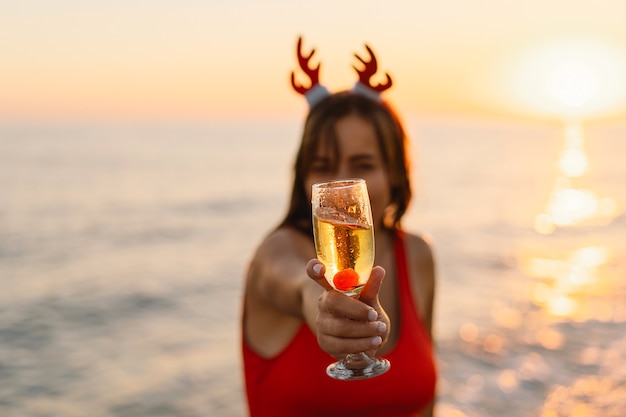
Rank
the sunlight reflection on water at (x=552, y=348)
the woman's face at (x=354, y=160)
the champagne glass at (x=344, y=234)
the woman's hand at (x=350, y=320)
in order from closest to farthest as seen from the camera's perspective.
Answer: the woman's hand at (x=350, y=320), the champagne glass at (x=344, y=234), the woman's face at (x=354, y=160), the sunlight reflection on water at (x=552, y=348)

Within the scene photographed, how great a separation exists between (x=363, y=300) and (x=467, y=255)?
589 inches

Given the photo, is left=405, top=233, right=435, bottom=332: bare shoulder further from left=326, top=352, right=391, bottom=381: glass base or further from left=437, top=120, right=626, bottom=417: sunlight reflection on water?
left=437, top=120, right=626, bottom=417: sunlight reflection on water

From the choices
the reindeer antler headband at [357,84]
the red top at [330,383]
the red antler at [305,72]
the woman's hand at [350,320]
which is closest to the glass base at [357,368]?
the woman's hand at [350,320]

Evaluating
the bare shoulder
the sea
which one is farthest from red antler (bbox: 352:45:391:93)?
the bare shoulder

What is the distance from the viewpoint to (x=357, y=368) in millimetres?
2500

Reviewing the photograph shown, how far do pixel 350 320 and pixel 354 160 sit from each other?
1386 millimetres

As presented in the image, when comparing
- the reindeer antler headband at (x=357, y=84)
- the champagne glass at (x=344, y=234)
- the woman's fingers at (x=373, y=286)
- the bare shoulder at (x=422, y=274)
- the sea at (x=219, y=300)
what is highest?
the reindeer antler headband at (x=357, y=84)

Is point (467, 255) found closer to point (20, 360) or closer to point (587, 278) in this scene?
point (587, 278)

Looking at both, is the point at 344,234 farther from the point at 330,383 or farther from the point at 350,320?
the point at 330,383

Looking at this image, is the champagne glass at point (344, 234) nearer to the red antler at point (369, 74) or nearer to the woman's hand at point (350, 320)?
the woman's hand at point (350, 320)

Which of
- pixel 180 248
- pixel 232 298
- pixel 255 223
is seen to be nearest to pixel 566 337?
pixel 232 298

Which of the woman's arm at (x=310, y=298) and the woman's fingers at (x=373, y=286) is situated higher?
the woman's fingers at (x=373, y=286)

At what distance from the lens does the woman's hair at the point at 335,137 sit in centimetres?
336

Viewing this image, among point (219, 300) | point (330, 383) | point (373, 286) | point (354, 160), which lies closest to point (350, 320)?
point (373, 286)
